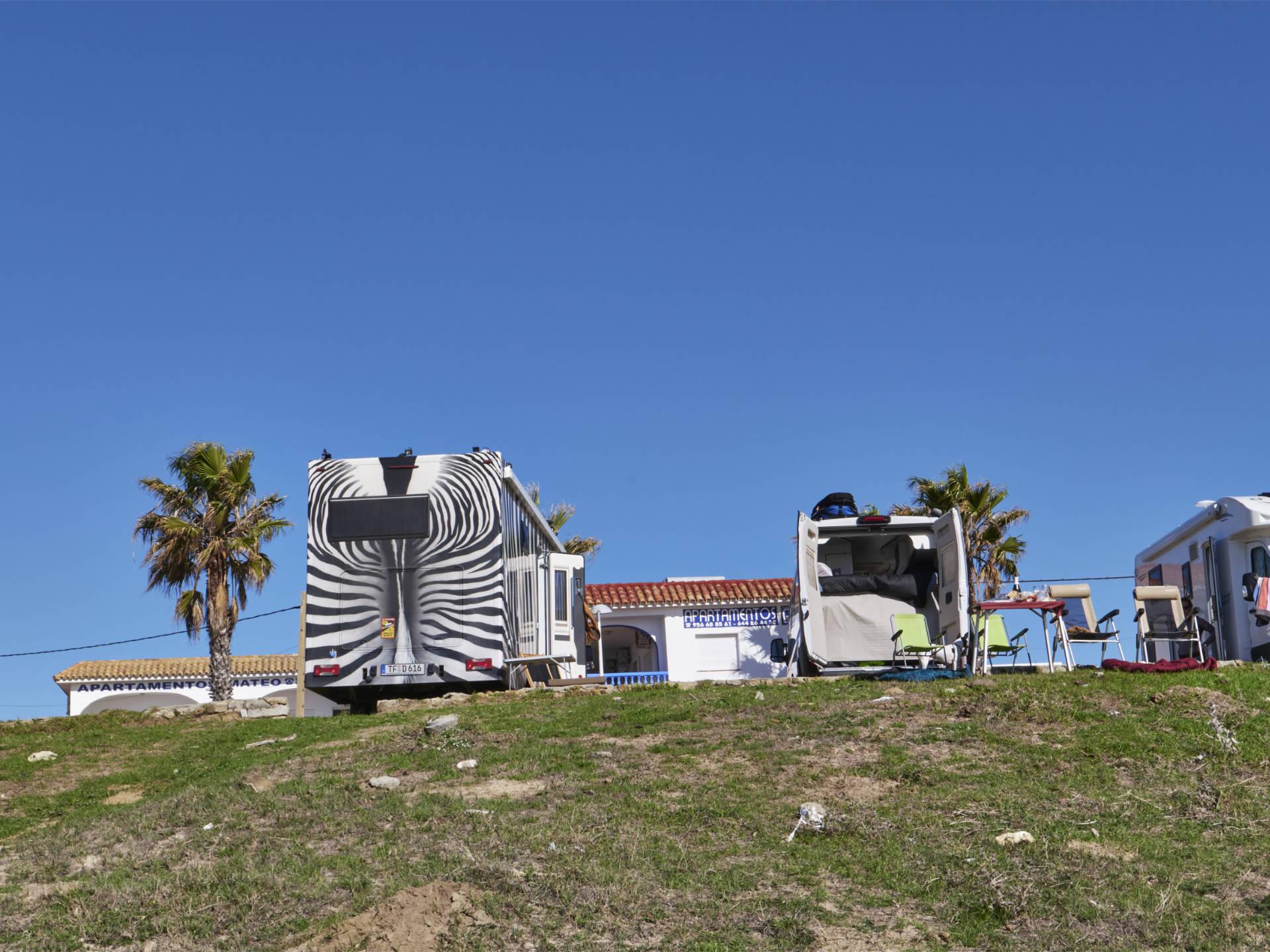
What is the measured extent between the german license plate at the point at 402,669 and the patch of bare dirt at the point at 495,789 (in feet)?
21.4

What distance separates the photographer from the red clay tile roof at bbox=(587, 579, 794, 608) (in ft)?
108

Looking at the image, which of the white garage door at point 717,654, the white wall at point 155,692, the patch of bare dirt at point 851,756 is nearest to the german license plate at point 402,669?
the patch of bare dirt at point 851,756

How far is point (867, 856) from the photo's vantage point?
7219 millimetres

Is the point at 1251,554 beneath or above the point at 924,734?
above

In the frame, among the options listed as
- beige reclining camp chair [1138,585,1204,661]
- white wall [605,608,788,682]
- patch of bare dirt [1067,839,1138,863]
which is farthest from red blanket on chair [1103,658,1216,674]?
white wall [605,608,788,682]

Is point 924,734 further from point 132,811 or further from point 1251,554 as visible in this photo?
point 1251,554

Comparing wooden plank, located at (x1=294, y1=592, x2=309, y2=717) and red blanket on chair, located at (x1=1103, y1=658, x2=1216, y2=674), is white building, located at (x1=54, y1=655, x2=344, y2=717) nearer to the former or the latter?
wooden plank, located at (x1=294, y1=592, x2=309, y2=717)

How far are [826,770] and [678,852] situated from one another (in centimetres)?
225

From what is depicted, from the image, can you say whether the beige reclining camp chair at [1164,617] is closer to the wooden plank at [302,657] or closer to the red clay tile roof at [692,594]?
the wooden plank at [302,657]

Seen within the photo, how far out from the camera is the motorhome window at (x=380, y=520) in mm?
A: 15852

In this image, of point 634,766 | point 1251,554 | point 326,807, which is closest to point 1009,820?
point 634,766

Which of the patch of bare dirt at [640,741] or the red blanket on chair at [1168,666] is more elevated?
the red blanket on chair at [1168,666]

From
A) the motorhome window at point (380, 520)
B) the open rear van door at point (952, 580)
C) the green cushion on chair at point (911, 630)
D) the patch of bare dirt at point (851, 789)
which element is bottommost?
the patch of bare dirt at point (851, 789)

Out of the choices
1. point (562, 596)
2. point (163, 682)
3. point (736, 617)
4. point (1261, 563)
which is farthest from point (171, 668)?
point (1261, 563)
